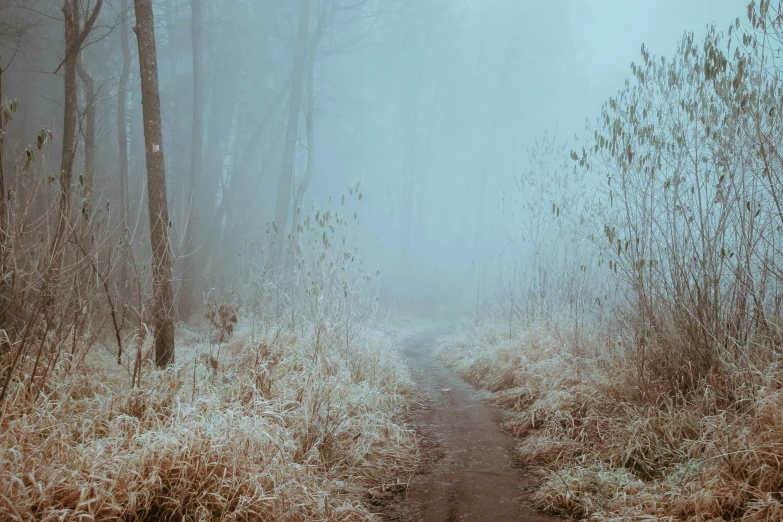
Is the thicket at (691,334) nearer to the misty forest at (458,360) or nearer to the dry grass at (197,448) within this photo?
the misty forest at (458,360)

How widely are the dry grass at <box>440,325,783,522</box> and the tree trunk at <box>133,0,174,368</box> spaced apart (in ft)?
11.8

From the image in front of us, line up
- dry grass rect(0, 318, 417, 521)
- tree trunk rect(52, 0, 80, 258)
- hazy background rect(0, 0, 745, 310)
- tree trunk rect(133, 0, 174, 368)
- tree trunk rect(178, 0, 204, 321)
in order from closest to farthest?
dry grass rect(0, 318, 417, 521) → tree trunk rect(133, 0, 174, 368) → tree trunk rect(52, 0, 80, 258) → tree trunk rect(178, 0, 204, 321) → hazy background rect(0, 0, 745, 310)

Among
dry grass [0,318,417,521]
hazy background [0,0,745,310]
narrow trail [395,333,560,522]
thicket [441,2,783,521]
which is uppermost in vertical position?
hazy background [0,0,745,310]

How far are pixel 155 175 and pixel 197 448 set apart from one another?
3.26 m

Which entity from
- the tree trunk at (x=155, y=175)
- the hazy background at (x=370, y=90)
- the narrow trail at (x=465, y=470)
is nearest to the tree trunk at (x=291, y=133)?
the hazy background at (x=370, y=90)

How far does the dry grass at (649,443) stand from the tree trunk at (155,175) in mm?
3595

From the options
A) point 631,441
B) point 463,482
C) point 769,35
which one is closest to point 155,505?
point 463,482

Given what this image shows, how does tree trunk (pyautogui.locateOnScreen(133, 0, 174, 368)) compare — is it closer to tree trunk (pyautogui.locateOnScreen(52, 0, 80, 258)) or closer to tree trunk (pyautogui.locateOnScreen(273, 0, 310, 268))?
tree trunk (pyautogui.locateOnScreen(52, 0, 80, 258))

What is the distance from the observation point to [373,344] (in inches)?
280

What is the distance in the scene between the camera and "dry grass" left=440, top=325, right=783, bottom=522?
271 cm

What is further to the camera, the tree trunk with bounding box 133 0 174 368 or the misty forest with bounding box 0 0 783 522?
the tree trunk with bounding box 133 0 174 368

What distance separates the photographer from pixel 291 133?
1322cm

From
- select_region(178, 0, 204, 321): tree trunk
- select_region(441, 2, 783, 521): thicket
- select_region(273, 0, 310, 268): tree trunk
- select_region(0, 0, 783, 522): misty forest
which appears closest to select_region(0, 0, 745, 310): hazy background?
select_region(178, 0, 204, 321): tree trunk

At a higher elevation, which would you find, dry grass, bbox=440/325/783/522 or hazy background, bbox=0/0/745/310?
hazy background, bbox=0/0/745/310
